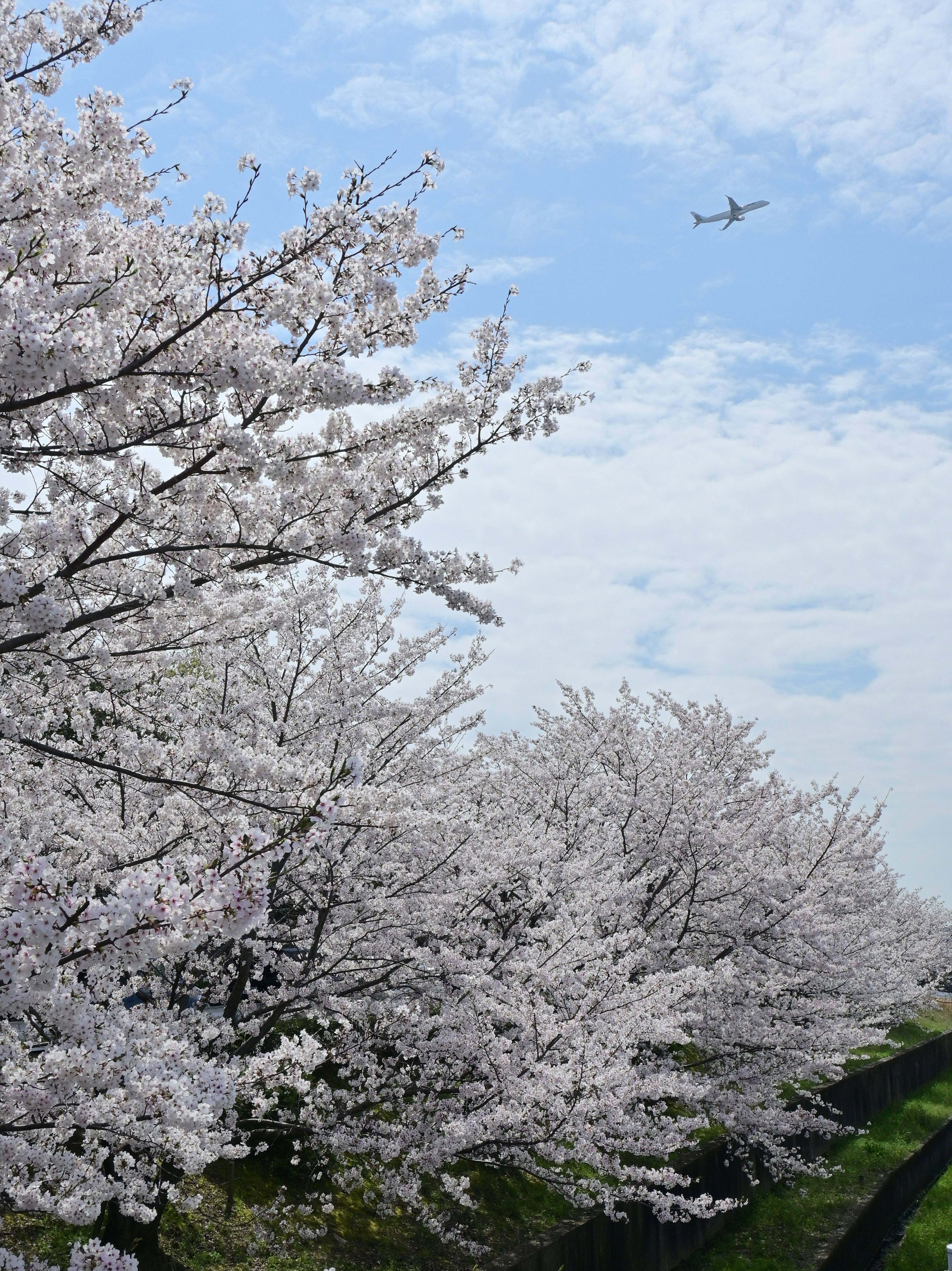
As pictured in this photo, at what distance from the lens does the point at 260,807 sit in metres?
4.49

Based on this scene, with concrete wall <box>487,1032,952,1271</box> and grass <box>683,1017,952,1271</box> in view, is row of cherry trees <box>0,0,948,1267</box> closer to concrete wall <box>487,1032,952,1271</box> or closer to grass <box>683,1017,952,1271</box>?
concrete wall <box>487,1032,952,1271</box>

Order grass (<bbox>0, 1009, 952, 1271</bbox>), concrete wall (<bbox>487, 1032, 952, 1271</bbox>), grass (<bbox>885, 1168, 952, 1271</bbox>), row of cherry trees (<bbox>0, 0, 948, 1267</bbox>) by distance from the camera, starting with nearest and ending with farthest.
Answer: row of cherry trees (<bbox>0, 0, 948, 1267</bbox>)
grass (<bbox>0, 1009, 952, 1271</bbox>)
concrete wall (<bbox>487, 1032, 952, 1271</bbox>)
grass (<bbox>885, 1168, 952, 1271</bbox>)

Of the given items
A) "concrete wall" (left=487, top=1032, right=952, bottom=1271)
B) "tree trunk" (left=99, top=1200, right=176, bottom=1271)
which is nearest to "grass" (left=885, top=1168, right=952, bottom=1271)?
"concrete wall" (left=487, top=1032, right=952, bottom=1271)

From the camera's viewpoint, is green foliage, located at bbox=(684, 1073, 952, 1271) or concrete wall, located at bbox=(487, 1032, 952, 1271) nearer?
concrete wall, located at bbox=(487, 1032, 952, 1271)

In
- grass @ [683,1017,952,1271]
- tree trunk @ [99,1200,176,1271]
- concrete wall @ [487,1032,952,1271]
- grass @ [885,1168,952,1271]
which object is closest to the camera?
tree trunk @ [99,1200,176,1271]

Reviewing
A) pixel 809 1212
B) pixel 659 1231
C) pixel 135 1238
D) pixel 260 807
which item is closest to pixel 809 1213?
pixel 809 1212

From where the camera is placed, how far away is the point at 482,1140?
7.55 metres

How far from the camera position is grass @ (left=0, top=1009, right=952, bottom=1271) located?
7.23 metres

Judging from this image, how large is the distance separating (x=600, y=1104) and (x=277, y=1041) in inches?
132

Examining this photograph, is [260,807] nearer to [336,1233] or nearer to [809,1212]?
[336,1233]

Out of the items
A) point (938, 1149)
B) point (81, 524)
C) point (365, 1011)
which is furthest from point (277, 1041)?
point (938, 1149)

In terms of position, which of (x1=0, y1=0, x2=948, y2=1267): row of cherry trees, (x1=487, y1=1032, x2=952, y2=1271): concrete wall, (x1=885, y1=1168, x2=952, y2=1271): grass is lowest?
(x1=885, y1=1168, x2=952, y2=1271): grass

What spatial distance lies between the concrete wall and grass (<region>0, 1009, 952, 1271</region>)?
416 mm

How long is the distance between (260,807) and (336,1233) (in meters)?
6.05
